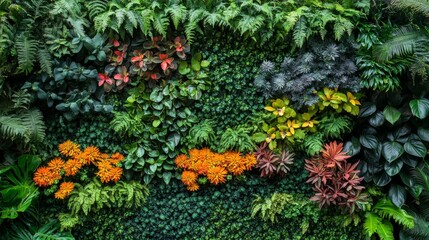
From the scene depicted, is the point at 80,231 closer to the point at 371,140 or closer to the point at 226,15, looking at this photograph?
the point at 226,15

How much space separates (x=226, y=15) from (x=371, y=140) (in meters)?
2.05

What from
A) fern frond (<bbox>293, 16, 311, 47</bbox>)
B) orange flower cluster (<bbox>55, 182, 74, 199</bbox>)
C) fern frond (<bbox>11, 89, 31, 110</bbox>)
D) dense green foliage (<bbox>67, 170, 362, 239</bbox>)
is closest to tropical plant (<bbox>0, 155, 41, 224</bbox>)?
orange flower cluster (<bbox>55, 182, 74, 199</bbox>)

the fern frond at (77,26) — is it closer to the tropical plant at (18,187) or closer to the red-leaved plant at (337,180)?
the tropical plant at (18,187)

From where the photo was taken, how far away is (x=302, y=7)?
4.61 meters

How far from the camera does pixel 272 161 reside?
459 cm

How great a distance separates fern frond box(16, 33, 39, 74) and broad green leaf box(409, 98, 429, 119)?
13.0 feet

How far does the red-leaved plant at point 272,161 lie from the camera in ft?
15.1

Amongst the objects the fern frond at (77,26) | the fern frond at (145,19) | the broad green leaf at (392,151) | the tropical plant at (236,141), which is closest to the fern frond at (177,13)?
the fern frond at (145,19)

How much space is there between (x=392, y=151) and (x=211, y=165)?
1920 millimetres

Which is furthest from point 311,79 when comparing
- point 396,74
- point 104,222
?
point 104,222

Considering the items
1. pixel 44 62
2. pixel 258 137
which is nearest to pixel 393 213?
pixel 258 137

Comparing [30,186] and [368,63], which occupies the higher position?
[368,63]

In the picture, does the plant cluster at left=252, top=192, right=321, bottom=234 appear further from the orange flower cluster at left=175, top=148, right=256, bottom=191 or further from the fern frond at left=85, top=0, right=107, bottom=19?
the fern frond at left=85, top=0, right=107, bottom=19

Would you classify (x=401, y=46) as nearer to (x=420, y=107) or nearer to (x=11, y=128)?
(x=420, y=107)
